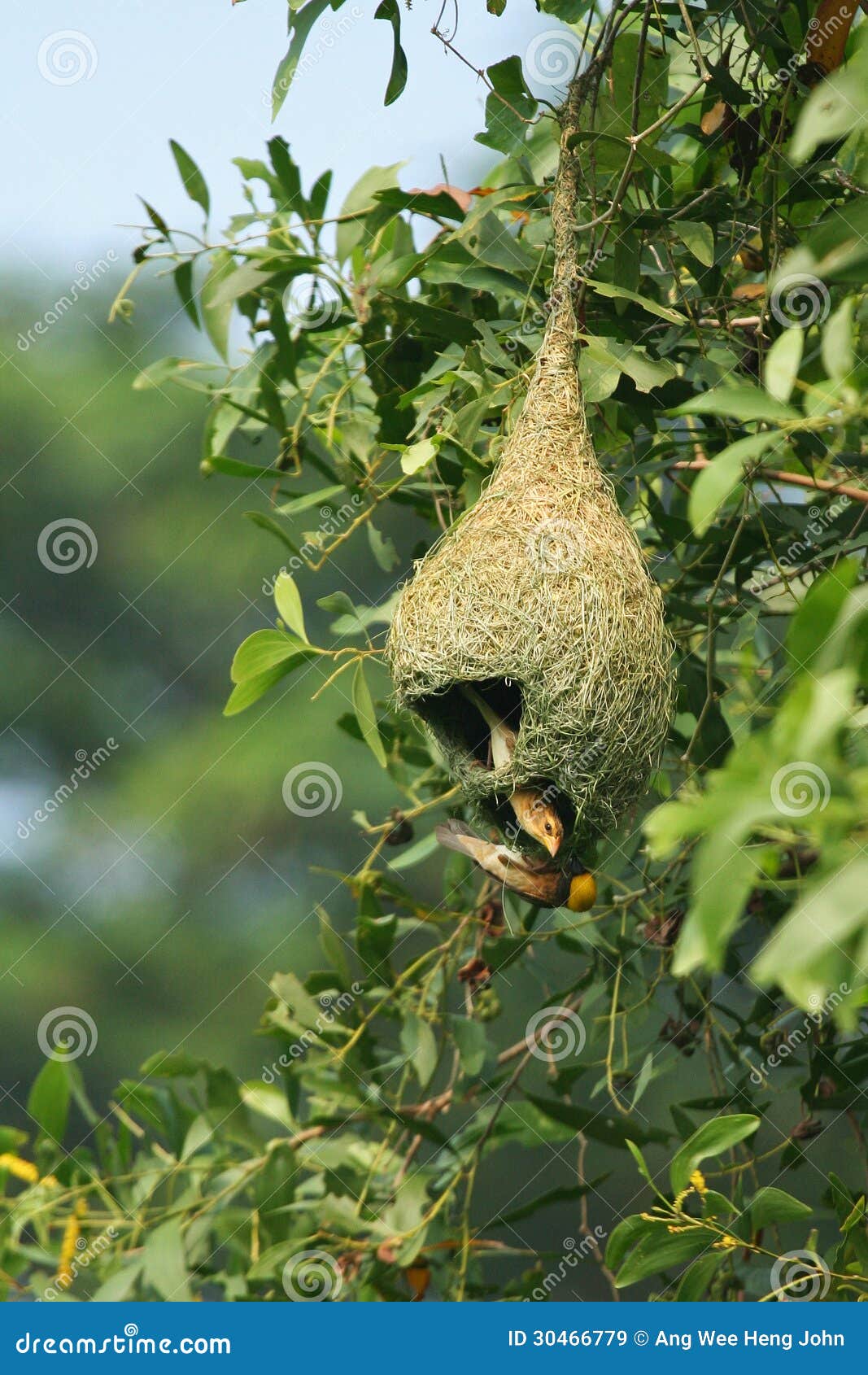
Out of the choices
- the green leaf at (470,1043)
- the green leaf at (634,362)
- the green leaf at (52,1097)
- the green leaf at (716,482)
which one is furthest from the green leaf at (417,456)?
the green leaf at (52,1097)

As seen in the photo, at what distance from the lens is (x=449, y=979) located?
1.91m

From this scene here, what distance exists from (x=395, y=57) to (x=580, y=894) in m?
0.83

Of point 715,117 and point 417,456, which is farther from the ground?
point 715,117

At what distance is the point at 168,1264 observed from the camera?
1683 mm

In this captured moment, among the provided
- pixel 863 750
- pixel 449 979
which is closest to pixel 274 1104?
pixel 449 979

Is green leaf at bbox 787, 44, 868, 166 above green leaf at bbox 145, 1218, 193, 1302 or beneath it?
above

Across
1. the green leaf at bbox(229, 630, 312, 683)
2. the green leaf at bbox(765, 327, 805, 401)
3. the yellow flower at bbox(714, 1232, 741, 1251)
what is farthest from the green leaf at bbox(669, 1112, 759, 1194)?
the green leaf at bbox(765, 327, 805, 401)

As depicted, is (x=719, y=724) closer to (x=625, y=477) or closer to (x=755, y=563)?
(x=755, y=563)

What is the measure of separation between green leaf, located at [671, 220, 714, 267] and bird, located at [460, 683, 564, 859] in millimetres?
503

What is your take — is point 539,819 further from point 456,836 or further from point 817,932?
point 817,932

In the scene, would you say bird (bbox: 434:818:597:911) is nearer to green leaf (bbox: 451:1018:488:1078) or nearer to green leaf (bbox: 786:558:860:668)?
green leaf (bbox: 451:1018:488:1078)

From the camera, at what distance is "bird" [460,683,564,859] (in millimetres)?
1196

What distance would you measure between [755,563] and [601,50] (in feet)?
1.98

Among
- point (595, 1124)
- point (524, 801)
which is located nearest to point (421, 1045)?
point (595, 1124)
